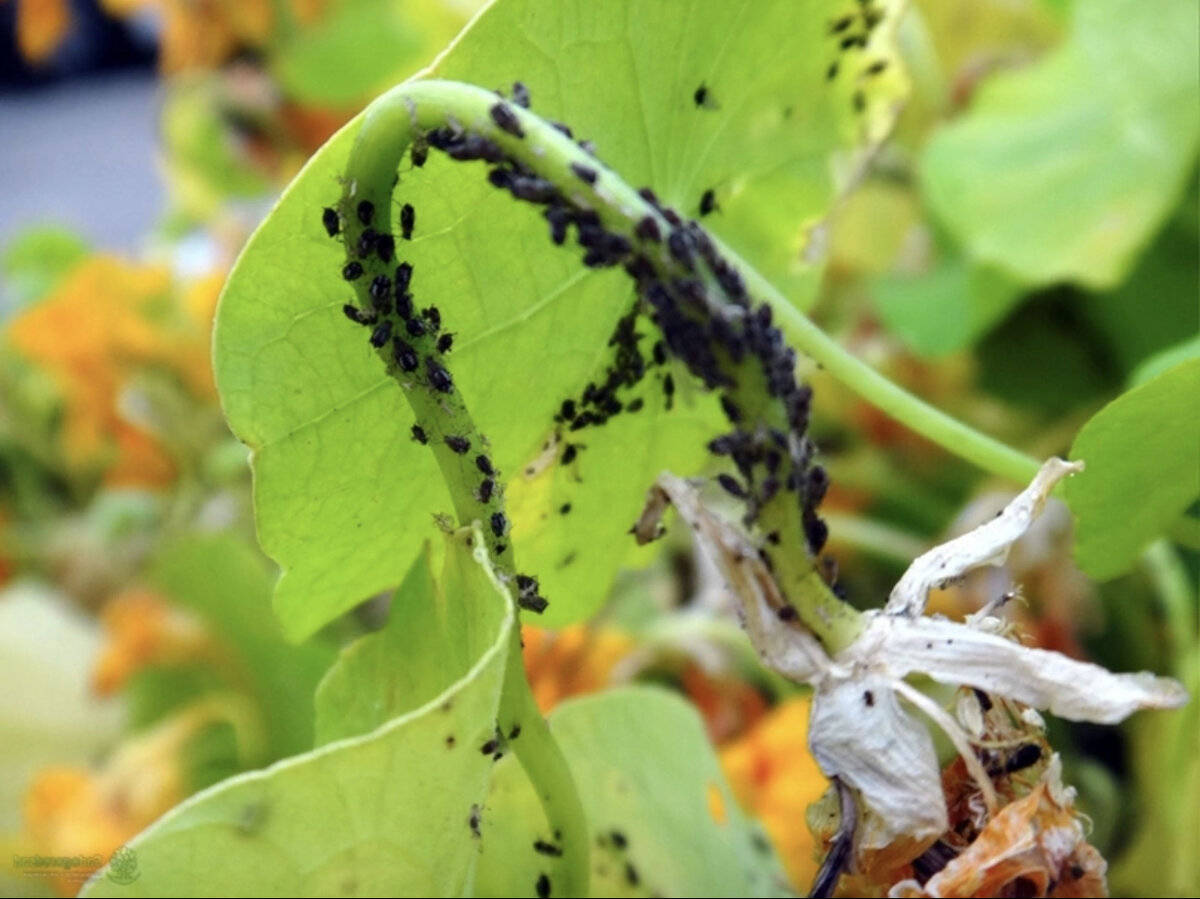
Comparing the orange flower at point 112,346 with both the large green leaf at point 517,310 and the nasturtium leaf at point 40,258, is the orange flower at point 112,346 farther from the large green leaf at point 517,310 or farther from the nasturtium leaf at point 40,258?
the large green leaf at point 517,310

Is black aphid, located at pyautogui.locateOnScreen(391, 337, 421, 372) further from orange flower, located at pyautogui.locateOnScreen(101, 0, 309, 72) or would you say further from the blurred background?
orange flower, located at pyautogui.locateOnScreen(101, 0, 309, 72)

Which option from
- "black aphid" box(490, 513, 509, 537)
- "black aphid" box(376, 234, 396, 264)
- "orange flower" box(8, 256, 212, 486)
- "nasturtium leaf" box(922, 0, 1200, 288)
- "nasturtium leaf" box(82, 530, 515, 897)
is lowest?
"nasturtium leaf" box(82, 530, 515, 897)

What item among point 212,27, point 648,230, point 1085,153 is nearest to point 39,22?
point 212,27

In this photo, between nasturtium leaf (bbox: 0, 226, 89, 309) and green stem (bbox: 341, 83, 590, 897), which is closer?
green stem (bbox: 341, 83, 590, 897)

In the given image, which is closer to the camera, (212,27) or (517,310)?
→ (517,310)

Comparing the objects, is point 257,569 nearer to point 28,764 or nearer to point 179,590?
point 179,590

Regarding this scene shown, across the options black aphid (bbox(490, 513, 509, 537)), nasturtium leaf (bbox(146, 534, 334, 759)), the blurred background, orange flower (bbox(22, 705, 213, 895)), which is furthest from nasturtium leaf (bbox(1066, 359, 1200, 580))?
orange flower (bbox(22, 705, 213, 895))

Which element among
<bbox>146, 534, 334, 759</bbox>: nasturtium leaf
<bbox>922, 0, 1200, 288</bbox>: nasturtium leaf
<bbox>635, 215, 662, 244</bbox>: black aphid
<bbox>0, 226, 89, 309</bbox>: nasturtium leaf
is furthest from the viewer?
<bbox>0, 226, 89, 309</bbox>: nasturtium leaf

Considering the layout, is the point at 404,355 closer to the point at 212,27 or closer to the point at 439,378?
the point at 439,378
